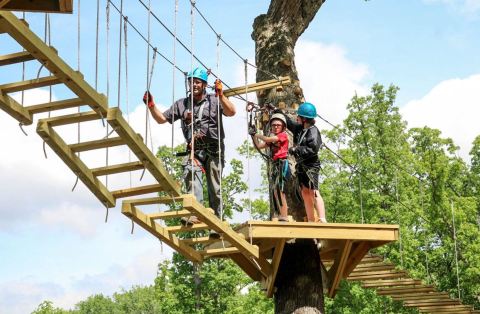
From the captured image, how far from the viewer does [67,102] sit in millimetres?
6152

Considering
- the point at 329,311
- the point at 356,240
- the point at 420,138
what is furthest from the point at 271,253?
the point at 420,138

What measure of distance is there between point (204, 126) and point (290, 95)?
92.0 inches

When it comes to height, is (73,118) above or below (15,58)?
below

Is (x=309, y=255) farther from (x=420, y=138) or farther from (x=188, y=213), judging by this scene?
(x=420, y=138)

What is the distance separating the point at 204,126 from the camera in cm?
771

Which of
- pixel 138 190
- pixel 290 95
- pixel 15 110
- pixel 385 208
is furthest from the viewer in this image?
pixel 385 208

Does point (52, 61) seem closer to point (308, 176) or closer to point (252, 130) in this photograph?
point (252, 130)

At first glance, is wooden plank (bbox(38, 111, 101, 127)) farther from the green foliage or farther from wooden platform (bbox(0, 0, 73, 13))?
the green foliage

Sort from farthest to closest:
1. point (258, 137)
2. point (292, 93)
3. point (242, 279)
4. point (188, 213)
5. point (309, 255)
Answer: point (242, 279) < point (292, 93) < point (309, 255) < point (258, 137) < point (188, 213)

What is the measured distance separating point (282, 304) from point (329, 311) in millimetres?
16378

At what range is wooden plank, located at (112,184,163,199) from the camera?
6.69m

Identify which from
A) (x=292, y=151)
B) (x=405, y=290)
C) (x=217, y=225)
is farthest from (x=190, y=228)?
(x=405, y=290)

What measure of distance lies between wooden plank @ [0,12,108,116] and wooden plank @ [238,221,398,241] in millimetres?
2057

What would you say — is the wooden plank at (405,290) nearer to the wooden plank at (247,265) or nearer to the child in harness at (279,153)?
the wooden plank at (247,265)
